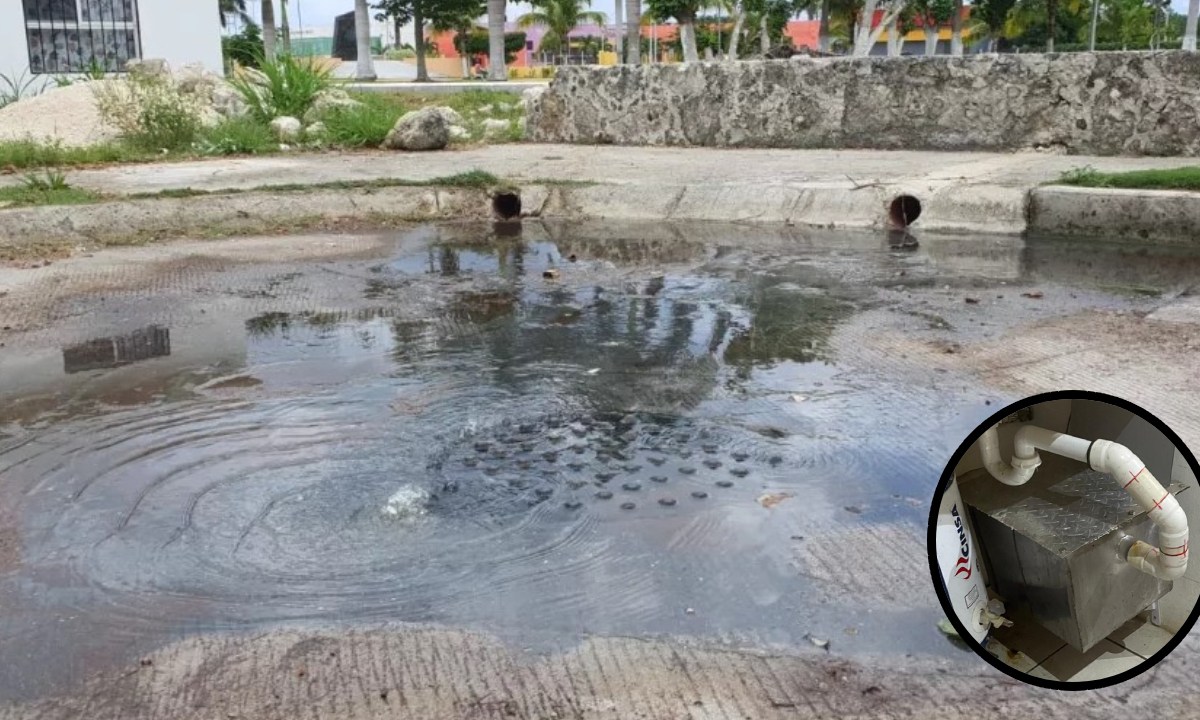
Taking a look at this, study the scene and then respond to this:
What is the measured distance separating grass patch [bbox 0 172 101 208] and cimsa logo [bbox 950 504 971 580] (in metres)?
8.64

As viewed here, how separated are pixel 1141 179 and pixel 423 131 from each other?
7747mm

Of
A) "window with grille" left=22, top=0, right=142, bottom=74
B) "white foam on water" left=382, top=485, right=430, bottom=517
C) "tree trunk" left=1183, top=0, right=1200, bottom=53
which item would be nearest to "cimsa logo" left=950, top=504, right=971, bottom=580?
"white foam on water" left=382, top=485, right=430, bottom=517

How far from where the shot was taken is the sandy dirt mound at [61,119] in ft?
46.6

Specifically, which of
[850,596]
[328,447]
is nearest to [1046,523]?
[850,596]

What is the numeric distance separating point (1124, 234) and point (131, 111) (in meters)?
11.2

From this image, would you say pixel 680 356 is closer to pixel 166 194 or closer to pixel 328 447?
pixel 328 447

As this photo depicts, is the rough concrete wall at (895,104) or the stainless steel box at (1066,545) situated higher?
the rough concrete wall at (895,104)

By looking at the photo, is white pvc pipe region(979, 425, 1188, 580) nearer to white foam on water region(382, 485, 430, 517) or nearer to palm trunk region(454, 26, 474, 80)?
white foam on water region(382, 485, 430, 517)

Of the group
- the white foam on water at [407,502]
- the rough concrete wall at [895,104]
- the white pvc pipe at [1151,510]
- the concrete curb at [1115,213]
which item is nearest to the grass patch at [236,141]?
the rough concrete wall at [895,104]

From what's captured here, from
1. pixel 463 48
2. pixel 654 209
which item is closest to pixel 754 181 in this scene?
pixel 654 209

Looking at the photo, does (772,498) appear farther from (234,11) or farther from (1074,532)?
(234,11)

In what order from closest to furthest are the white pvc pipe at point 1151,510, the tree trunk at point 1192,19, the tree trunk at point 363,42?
1. the white pvc pipe at point 1151,510
2. the tree trunk at point 1192,19
3. the tree trunk at point 363,42

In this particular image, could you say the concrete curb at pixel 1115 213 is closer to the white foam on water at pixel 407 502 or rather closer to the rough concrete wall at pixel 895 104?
the rough concrete wall at pixel 895 104

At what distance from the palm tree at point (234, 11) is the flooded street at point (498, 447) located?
47.4 meters
